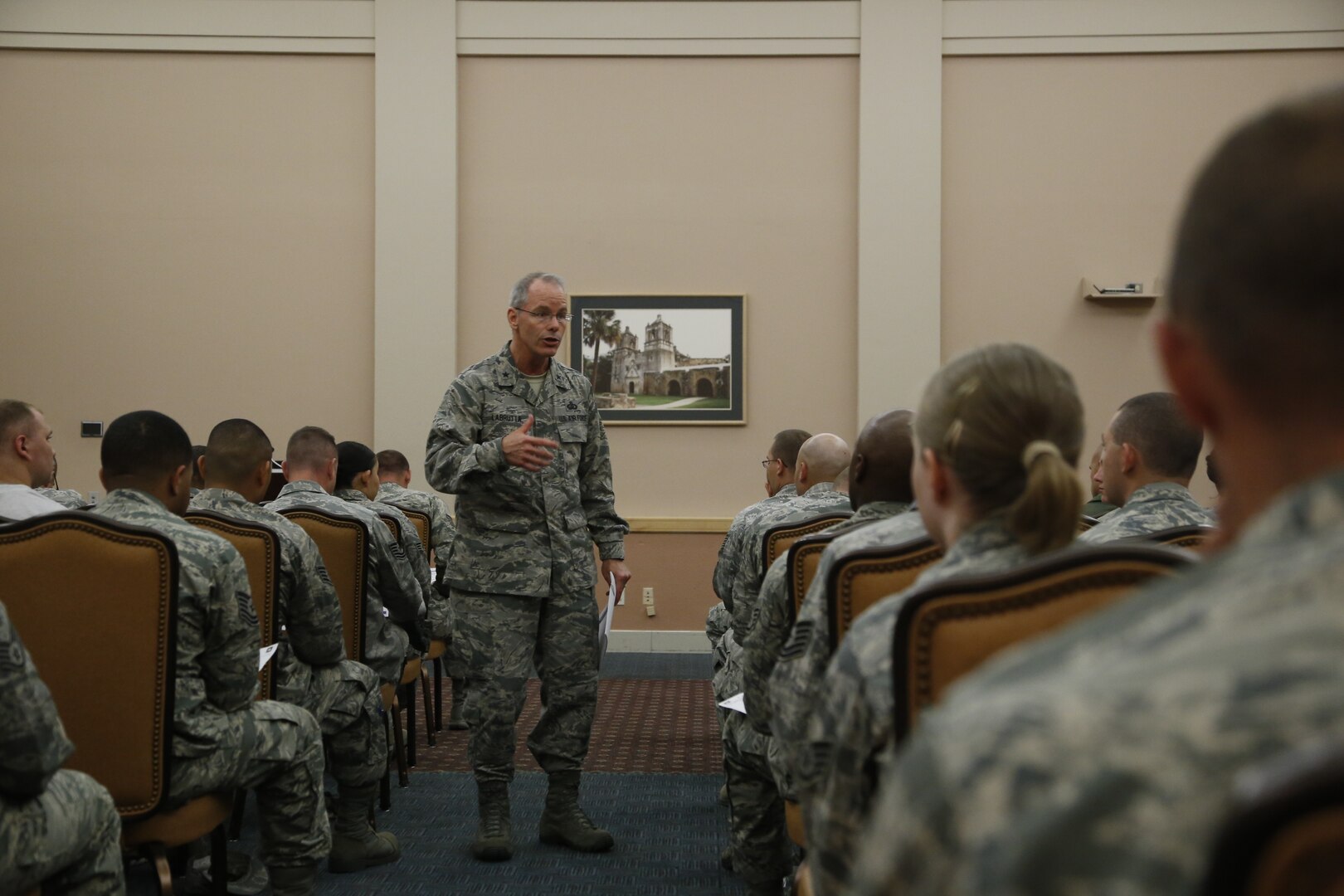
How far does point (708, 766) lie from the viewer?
4.40 meters

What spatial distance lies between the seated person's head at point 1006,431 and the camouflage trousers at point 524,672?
2232 mm

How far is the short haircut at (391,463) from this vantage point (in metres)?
6.26

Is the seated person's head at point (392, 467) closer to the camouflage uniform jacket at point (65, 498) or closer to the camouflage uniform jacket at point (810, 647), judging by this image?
the camouflage uniform jacket at point (65, 498)

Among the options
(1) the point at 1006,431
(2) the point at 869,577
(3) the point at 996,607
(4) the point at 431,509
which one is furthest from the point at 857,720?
(4) the point at 431,509

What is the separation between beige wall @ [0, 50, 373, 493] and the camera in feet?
23.9

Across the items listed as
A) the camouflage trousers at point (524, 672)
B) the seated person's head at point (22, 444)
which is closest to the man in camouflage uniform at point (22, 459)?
the seated person's head at point (22, 444)

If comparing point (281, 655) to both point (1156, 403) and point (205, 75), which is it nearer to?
point (1156, 403)

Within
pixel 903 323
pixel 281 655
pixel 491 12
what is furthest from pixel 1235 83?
pixel 281 655

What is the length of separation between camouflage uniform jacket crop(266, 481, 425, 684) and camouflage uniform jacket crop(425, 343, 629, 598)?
0.80ft

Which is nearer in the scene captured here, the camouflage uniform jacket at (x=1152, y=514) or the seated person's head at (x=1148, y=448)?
the camouflage uniform jacket at (x=1152, y=514)

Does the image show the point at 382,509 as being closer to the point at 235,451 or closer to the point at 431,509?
the point at 235,451

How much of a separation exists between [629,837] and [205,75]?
5.71 meters

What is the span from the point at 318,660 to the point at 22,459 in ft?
4.07

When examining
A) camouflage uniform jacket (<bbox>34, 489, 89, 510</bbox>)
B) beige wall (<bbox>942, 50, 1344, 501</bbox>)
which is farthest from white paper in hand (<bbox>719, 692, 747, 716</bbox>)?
beige wall (<bbox>942, 50, 1344, 501</bbox>)
